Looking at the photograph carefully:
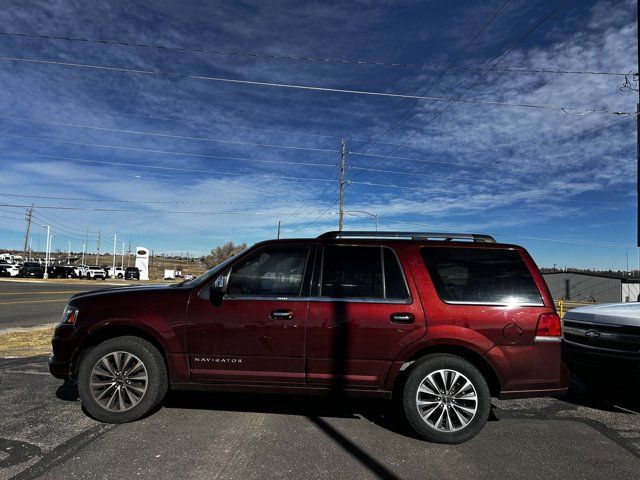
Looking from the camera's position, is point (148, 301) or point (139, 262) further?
point (139, 262)

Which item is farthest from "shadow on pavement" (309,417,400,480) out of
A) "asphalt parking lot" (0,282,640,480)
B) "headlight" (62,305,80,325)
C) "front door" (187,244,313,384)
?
"headlight" (62,305,80,325)

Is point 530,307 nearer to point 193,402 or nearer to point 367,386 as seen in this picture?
point 367,386

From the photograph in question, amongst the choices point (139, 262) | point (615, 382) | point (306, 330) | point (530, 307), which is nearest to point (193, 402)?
point (306, 330)

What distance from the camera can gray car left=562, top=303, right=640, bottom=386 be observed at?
5.05m

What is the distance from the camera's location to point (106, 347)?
4625 mm

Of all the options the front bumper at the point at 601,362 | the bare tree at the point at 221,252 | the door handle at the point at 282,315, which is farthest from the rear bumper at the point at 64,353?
the bare tree at the point at 221,252

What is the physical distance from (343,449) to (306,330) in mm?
1091

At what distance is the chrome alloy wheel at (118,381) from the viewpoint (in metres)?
4.59

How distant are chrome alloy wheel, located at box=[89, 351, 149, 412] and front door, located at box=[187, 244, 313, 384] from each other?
54 centimetres

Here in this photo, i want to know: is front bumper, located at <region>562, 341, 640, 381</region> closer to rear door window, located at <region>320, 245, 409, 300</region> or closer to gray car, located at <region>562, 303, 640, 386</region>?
gray car, located at <region>562, 303, 640, 386</region>

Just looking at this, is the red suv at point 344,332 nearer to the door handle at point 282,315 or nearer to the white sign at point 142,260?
the door handle at point 282,315

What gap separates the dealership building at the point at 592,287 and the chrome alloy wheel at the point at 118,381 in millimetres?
53293

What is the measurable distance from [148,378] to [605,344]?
5005mm

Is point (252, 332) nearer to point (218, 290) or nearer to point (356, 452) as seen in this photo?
point (218, 290)
